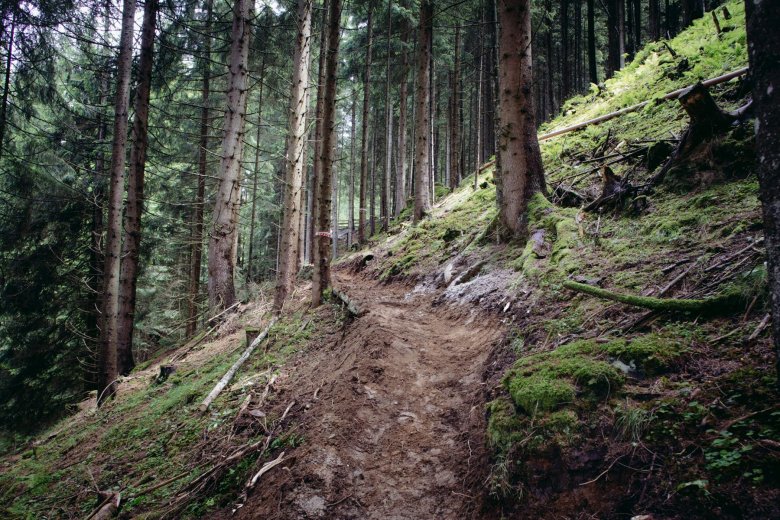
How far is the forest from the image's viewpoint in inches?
96.3

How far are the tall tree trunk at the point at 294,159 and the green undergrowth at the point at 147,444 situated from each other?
1410 mm

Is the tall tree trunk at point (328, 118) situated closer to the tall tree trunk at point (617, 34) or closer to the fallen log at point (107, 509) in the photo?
the fallen log at point (107, 509)

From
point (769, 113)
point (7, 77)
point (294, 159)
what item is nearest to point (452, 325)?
point (769, 113)

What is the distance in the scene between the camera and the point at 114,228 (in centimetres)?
903

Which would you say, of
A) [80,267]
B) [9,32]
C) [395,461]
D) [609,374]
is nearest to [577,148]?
[609,374]

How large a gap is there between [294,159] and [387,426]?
7.28m

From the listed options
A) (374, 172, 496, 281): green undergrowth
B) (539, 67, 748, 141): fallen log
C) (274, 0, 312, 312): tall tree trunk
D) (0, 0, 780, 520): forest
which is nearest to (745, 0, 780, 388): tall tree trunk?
(0, 0, 780, 520): forest

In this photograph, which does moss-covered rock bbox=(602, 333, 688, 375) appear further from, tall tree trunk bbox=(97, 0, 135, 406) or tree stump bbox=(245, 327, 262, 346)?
tall tree trunk bbox=(97, 0, 135, 406)

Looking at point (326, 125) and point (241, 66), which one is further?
point (241, 66)

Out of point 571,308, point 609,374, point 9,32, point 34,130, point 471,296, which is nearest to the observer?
point 609,374

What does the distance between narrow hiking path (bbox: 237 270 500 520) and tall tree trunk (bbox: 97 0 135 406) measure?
5.77 metres

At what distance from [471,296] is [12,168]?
14.3 metres

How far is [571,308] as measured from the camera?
171 inches

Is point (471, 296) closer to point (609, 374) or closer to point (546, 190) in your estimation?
point (546, 190)
